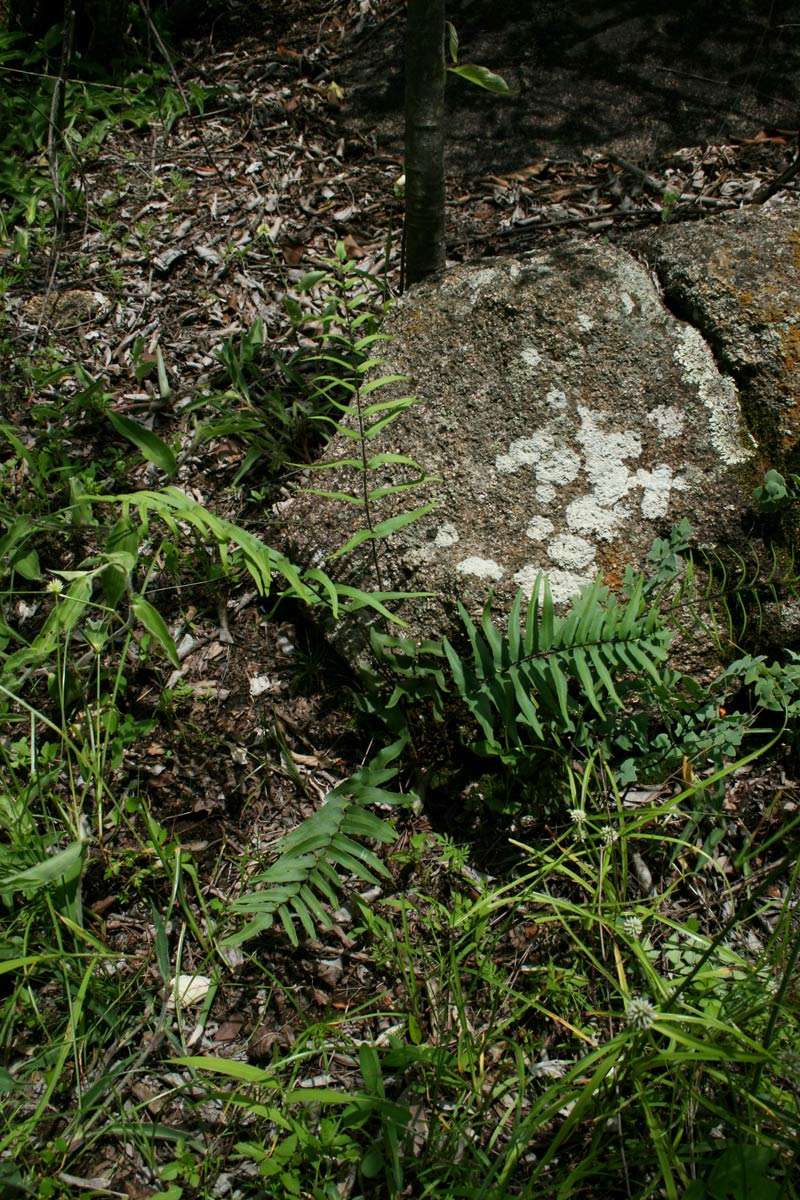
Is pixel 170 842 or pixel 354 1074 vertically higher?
pixel 170 842

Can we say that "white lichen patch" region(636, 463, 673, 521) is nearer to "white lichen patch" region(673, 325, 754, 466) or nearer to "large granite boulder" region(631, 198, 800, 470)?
"white lichen patch" region(673, 325, 754, 466)

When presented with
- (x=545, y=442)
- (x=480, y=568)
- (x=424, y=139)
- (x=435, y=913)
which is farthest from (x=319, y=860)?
(x=424, y=139)

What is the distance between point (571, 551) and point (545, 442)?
369 millimetres

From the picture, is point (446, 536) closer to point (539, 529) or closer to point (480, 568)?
point (480, 568)

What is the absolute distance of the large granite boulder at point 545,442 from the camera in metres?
2.46

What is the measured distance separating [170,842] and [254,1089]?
0.67 m

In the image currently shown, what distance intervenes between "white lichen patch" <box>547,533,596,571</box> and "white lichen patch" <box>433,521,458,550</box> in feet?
0.89

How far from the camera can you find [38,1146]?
1839mm

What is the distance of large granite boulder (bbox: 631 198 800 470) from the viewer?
2.55 meters

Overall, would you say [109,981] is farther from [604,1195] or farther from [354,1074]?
[604,1195]

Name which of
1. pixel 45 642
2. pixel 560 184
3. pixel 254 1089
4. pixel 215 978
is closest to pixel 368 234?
pixel 560 184

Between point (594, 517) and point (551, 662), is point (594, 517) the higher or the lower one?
the higher one

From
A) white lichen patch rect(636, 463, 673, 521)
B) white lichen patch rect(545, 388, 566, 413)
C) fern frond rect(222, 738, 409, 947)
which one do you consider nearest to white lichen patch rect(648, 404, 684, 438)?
white lichen patch rect(636, 463, 673, 521)

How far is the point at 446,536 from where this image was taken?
2.48 metres
